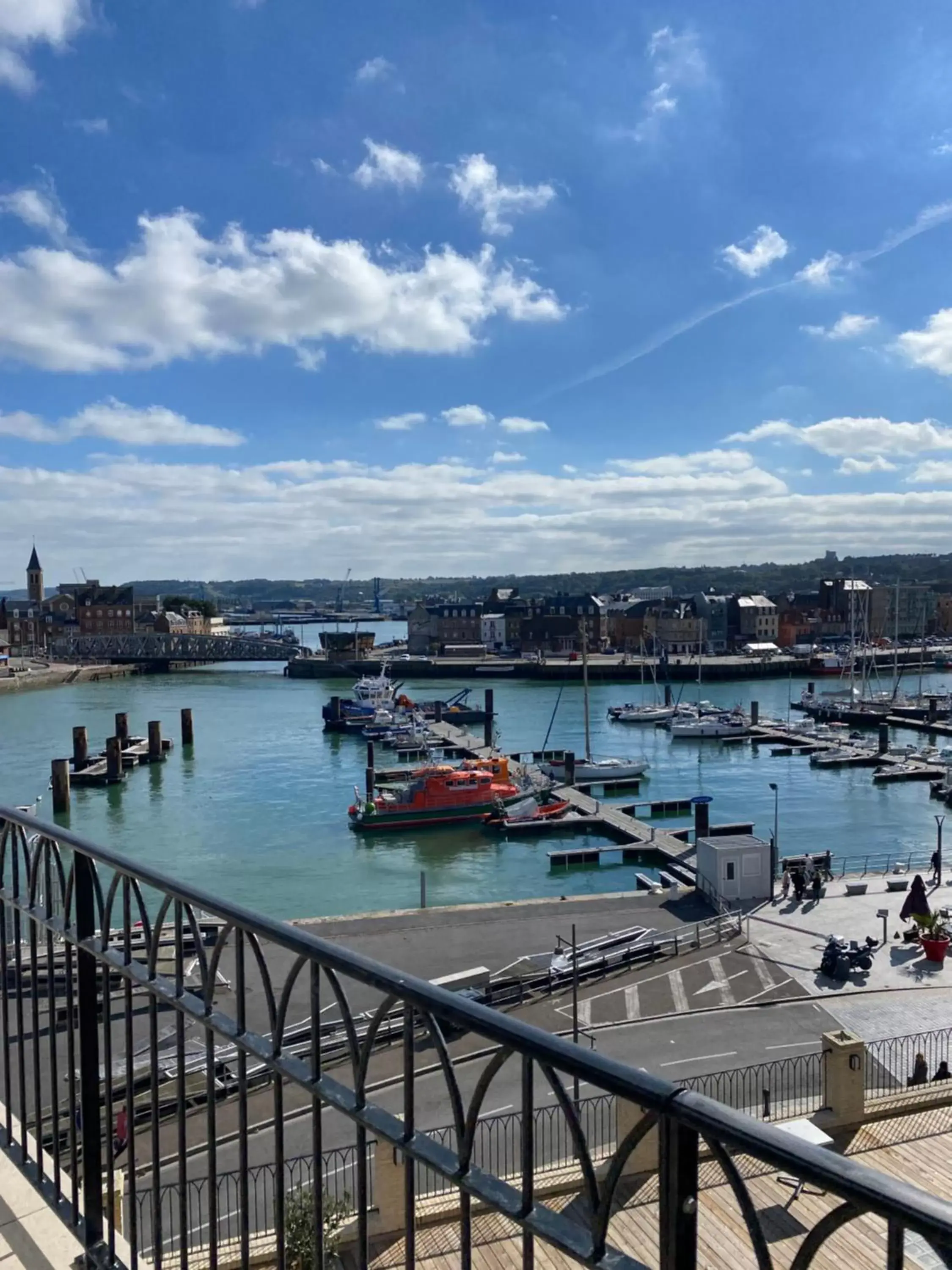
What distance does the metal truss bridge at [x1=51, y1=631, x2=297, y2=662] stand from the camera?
9344 cm

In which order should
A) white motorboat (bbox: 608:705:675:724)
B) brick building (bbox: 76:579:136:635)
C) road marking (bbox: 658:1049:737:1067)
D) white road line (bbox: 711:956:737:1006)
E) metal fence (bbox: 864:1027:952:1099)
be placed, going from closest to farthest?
metal fence (bbox: 864:1027:952:1099) < road marking (bbox: 658:1049:737:1067) < white road line (bbox: 711:956:737:1006) < white motorboat (bbox: 608:705:675:724) < brick building (bbox: 76:579:136:635)

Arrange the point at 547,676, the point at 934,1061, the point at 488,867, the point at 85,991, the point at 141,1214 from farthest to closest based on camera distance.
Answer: the point at 547,676 → the point at 488,867 → the point at 934,1061 → the point at 141,1214 → the point at 85,991

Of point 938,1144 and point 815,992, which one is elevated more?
point 938,1144

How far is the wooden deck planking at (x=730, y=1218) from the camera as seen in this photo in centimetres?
478

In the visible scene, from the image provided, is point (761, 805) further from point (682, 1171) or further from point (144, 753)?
point (682, 1171)

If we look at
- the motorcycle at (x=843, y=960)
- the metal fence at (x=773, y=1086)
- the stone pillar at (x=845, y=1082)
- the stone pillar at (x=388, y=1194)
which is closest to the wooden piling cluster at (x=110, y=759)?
the motorcycle at (x=843, y=960)

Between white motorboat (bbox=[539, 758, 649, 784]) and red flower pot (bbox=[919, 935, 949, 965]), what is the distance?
2087cm

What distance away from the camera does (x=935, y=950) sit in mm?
14016

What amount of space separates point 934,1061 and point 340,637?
78.0 m

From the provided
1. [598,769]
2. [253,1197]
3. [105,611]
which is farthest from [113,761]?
[105,611]

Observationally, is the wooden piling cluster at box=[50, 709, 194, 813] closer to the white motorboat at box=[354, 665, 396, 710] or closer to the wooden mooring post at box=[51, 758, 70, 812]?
the wooden mooring post at box=[51, 758, 70, 812]

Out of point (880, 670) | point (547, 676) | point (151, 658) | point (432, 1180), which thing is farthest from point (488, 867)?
point (151, 658)

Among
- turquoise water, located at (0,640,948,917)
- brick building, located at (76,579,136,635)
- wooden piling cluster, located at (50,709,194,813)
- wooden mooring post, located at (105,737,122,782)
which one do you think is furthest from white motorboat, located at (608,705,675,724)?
brick building, located at (76,579,136,635)

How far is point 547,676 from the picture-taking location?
76.1 metres
